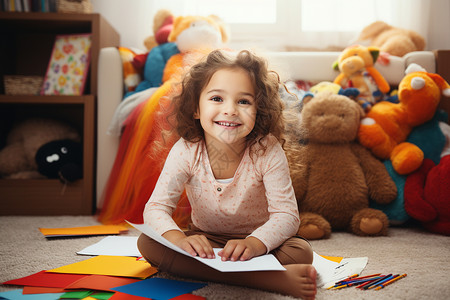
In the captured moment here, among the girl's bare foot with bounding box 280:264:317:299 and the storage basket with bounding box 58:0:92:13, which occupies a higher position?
the storage basket with bounding box 58:0:92:13

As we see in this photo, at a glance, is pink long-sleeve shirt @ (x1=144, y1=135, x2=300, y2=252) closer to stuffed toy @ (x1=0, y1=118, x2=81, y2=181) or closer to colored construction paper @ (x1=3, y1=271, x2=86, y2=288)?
colored construction paper @ (x1=3, y1=271, x2=86, y2=288)

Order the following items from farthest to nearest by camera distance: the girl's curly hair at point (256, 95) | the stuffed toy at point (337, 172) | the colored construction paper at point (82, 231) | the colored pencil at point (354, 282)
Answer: the stuffed toy at point (337, 172) → the colored construction paper at point (82, 231) → the girl's curly hair at point (256, 95) → the colored pencil at point (354, 282)

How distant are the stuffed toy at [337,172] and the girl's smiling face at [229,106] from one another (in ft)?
1.55

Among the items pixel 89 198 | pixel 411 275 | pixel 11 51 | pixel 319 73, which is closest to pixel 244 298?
pixel 411 275

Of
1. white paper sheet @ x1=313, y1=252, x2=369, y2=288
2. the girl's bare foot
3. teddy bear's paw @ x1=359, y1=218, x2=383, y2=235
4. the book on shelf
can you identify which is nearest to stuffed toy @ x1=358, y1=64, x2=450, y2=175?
teddy bear's paw @ x1=359, y1=218, x2=383, y2=235

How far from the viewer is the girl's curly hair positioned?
0.84 meters

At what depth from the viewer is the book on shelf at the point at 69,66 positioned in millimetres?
1688

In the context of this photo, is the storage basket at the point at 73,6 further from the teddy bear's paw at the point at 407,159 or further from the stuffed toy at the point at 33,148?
the teddy bear's paw at the point at 407,159


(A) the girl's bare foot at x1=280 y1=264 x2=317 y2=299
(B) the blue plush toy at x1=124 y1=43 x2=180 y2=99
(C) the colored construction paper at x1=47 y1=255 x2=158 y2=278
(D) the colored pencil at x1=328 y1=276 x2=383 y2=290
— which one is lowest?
A: (C) the colored construction paper at x1=47 y1=255 x2=158 y2=278

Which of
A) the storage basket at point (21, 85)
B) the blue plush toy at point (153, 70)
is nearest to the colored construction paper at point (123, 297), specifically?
the blue plush toy at point (153, 70)

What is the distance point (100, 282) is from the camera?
0.72m

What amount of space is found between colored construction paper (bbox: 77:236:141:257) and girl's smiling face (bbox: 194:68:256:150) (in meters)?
0.36

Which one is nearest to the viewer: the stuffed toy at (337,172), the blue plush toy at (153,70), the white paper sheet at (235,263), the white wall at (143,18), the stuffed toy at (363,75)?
the white paper sheet at (235,263)

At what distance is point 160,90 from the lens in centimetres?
146
